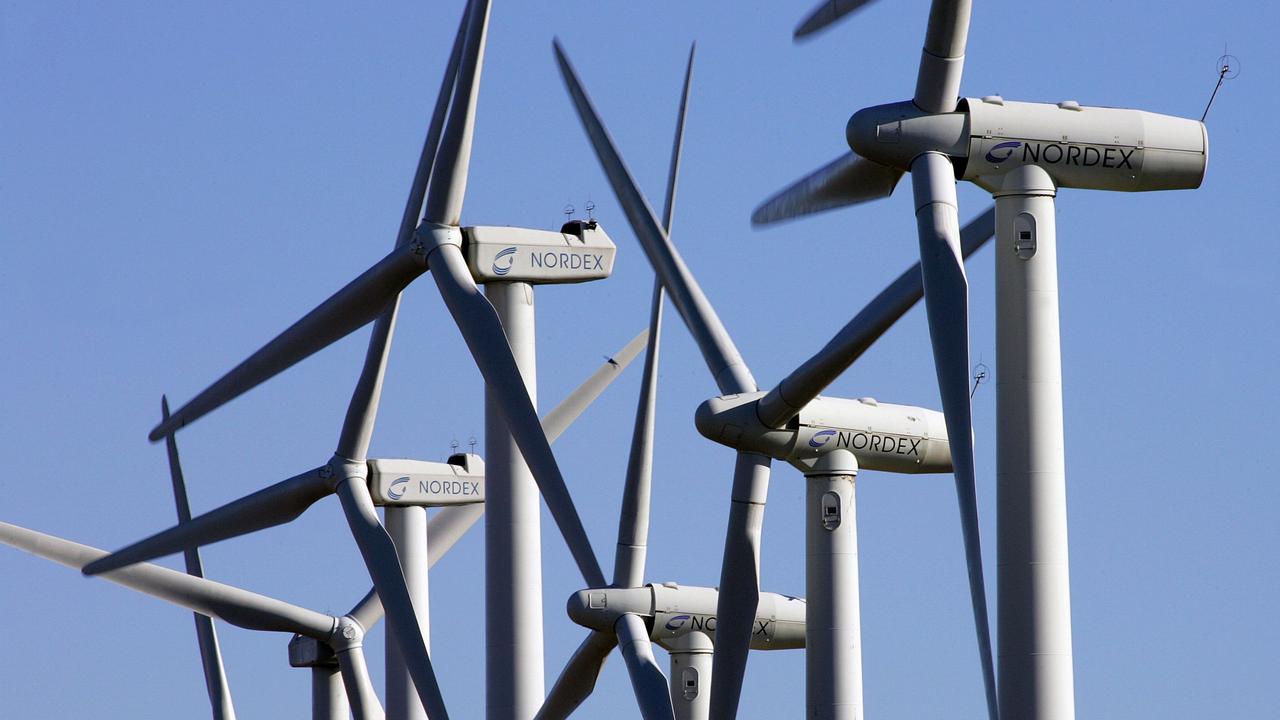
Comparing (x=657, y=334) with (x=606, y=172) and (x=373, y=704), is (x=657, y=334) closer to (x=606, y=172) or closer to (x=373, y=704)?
(x=606, y=172)

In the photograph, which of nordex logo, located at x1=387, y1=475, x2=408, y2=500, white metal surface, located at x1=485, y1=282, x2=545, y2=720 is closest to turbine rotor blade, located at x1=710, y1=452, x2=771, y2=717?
white metal surface, located at x1=485, y1=282, x2=545, y2=720

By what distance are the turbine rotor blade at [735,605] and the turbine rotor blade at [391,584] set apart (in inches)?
196

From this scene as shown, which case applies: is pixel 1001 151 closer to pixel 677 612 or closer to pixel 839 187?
pixel 839 187

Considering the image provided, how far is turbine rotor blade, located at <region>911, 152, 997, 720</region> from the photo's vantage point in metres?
27.9

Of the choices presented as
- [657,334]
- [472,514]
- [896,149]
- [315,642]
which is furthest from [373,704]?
[896,149]

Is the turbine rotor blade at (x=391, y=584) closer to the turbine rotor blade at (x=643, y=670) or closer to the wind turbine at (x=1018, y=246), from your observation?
the turbine rotor blade at (x=643, y=670)

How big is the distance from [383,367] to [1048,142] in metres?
16.8

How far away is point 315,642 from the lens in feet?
167

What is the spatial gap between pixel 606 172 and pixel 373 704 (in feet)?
43.8

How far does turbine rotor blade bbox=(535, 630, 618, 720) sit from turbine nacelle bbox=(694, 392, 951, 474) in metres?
4.97

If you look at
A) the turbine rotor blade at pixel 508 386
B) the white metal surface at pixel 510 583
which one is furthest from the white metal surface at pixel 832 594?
the white metal surface at pixel 510 583

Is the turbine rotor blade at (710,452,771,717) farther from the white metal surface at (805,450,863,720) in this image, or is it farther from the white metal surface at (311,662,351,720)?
the white metal surface at (311,662,351,720)

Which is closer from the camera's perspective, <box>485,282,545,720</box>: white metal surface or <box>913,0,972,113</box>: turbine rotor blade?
Result: <box>913,0,972,113</box>: turbine rotor blade

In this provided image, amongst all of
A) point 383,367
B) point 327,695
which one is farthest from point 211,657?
point 383,367
